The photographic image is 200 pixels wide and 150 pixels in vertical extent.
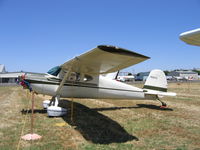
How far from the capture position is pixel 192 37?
2.46m

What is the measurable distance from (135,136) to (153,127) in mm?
1257

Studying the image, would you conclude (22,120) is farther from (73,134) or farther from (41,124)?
(73,134)

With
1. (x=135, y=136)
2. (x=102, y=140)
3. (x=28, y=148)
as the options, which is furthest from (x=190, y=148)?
(x=28, y=148)

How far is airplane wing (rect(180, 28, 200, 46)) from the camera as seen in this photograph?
2.37 meters

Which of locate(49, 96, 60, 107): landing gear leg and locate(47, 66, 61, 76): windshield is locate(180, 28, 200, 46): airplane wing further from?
locate(47, 66, 61, 76): windshield

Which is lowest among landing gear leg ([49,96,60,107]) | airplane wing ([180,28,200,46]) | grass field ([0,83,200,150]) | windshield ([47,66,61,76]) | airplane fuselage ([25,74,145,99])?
grass field ([0,83,200,150])

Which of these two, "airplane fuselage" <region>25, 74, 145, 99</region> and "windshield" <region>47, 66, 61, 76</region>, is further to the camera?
"windshield" <region>47, 66, 61, 76</region>

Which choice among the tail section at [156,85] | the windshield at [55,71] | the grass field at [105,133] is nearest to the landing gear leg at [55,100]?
the grass field at [105,133]

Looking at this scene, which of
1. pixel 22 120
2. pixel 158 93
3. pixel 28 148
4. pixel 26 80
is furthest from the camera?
pixel 158 93

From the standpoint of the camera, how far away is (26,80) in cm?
802

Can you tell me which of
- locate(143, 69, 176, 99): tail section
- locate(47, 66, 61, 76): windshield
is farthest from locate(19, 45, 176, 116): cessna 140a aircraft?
locate(143, 69, 176, 99): tail section

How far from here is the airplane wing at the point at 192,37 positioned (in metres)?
2.37

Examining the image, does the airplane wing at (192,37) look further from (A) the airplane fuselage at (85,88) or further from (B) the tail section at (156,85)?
(B) the tail section at (156,85)

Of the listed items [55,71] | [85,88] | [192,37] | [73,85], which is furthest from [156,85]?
[192,37]
